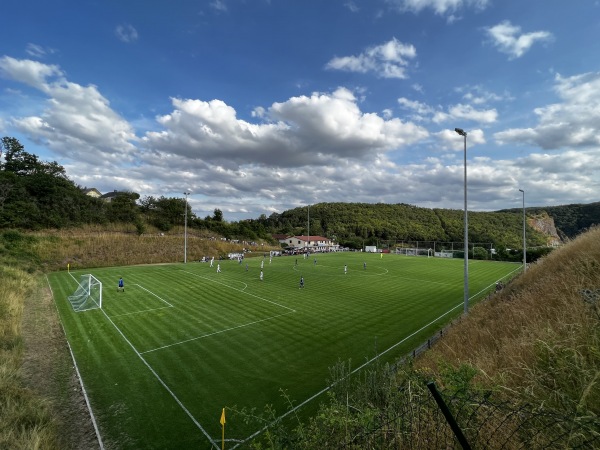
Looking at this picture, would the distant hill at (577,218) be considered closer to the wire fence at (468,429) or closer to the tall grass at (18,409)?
the wire fence at (468,429)

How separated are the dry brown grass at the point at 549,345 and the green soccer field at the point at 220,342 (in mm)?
3406

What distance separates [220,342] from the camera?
605 inches

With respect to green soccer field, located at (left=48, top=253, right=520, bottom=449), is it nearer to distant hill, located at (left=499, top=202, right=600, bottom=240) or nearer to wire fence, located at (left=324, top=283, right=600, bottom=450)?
wire fence, located at (left=324, top=283, right=600, bottom=450)

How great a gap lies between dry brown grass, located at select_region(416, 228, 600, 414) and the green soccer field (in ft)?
11.2

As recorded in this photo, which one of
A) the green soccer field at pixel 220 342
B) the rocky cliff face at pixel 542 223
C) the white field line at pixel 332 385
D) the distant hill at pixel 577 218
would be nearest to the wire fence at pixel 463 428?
the white field line at pixel 332 385

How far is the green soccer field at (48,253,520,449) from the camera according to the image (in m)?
9.52

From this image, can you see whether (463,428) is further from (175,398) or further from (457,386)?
(175,398)

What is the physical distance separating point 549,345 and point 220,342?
13635 millimetres

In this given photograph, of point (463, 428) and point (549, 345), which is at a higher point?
point (549, 345)

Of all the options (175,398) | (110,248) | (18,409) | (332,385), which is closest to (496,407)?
(332,385)

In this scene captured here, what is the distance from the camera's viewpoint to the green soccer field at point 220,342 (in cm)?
952

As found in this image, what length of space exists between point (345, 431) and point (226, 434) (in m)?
5.66

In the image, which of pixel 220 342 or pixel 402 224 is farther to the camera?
pixel 402 224

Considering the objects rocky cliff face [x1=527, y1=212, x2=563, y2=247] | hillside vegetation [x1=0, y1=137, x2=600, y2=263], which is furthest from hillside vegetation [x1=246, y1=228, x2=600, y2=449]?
rocky cliff face [x1=527, y1=212, x2=563, y2=247]
